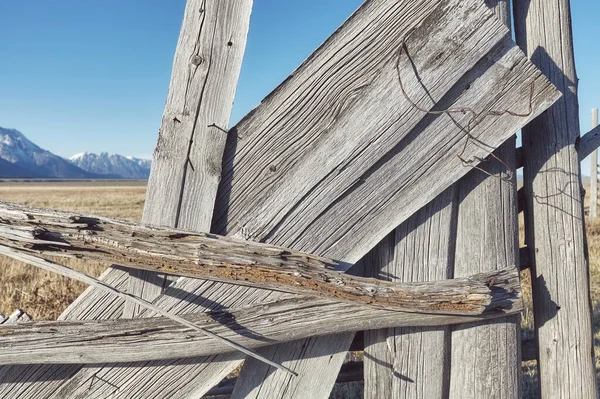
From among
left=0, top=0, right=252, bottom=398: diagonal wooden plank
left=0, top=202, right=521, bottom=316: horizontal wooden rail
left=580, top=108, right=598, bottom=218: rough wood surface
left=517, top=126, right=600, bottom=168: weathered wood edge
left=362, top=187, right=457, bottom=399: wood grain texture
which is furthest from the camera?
left=580, top=108, right=598, bottom=218: rough wood surface

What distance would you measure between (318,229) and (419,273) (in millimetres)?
443

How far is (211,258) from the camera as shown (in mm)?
1637

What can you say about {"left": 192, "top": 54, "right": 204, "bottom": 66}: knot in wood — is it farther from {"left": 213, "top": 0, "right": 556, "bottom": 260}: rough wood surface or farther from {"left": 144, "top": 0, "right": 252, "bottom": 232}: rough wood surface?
{"left": 213, "top": 0, "right": 556, "bottom": 260}: rough wood surface

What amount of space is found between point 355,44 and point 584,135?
3.73 feet

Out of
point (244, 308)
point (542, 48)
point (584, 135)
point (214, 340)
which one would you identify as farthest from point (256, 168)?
point (584, 135)

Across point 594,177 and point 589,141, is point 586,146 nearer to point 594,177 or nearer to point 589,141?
point 589,141

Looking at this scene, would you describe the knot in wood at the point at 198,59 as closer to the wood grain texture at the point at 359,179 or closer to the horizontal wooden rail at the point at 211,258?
the wood grain texture at the point at 359,179

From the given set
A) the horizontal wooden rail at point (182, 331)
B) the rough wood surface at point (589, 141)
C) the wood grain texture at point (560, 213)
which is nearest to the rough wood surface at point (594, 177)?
the rough wood surface at point (589, 141)

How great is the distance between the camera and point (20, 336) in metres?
1.70

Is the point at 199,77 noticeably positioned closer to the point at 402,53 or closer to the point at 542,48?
the point at 402,53

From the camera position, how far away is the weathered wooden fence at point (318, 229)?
170 centimetres

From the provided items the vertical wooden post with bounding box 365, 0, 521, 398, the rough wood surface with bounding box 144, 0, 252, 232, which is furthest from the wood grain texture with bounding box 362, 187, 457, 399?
the rough wood surface with bounding box 144, 0, 252, 232

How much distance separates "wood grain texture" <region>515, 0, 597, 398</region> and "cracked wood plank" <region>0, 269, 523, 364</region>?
1.05 feet

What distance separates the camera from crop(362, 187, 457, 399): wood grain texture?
1.91 metres
